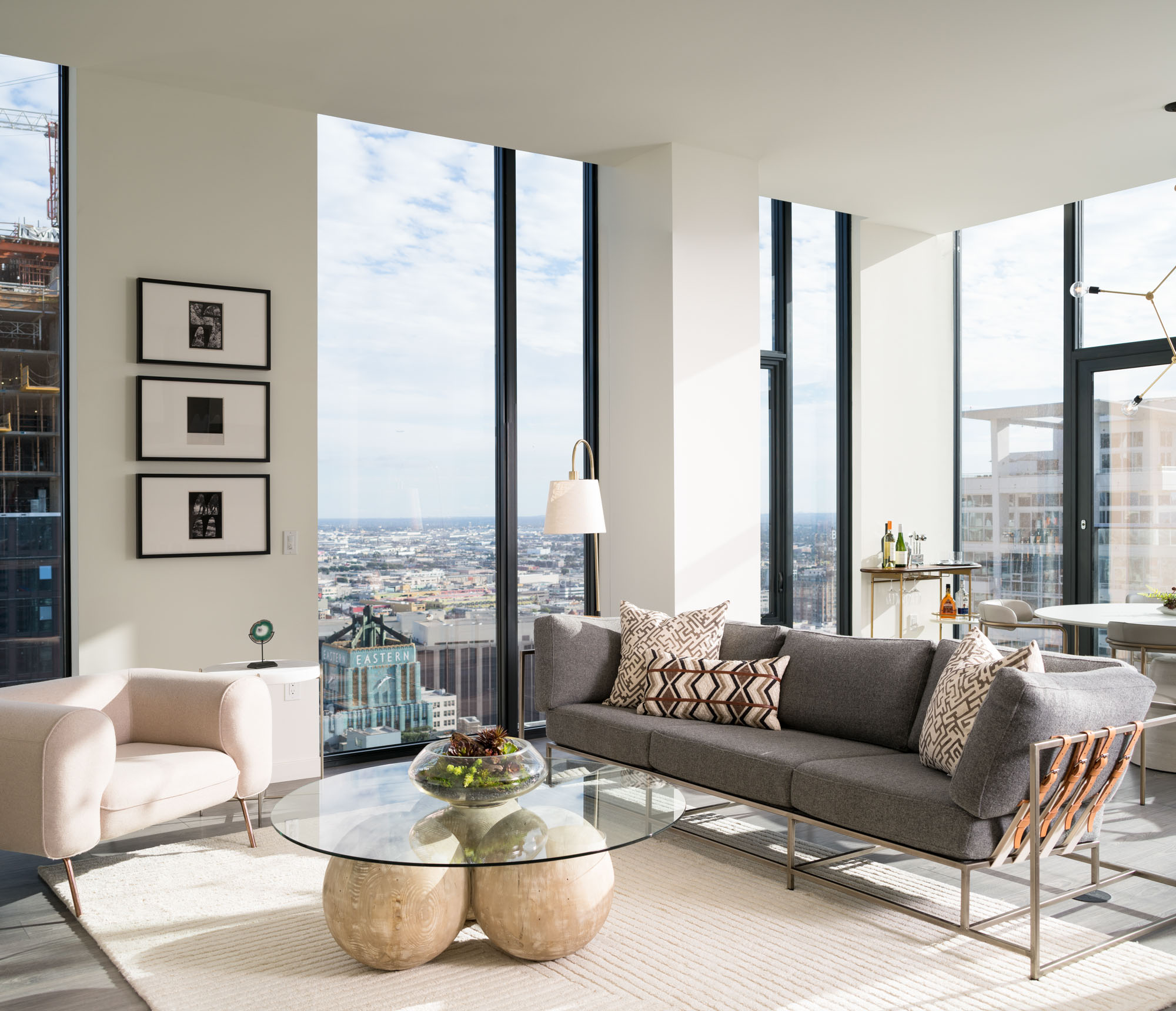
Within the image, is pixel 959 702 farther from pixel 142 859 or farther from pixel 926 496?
pixel 926 496

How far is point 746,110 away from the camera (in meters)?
5.01

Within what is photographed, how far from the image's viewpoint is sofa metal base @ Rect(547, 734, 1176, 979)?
277cm

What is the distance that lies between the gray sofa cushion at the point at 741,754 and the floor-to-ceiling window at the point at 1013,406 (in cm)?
400

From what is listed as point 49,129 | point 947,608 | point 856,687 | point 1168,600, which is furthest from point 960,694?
point 49,129

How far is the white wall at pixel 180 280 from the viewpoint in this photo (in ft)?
14.7

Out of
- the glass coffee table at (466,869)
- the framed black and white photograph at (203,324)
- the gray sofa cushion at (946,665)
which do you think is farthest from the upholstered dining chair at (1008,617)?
the framed black and white photograph at (203,324)

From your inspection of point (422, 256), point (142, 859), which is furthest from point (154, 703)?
point (422, 256)

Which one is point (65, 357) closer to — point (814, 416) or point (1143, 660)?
point (814, 416)

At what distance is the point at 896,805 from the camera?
3.04 meters

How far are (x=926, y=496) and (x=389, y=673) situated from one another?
166 inches

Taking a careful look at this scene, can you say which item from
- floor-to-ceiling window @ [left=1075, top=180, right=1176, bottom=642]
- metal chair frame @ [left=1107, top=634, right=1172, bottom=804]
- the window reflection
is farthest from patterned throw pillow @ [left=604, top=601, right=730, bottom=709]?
floor-to-ceiling window @ [left=1075, top=180, right=1176, bottom=642]

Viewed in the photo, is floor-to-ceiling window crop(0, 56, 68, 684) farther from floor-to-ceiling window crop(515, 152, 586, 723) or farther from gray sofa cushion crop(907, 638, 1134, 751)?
gray sofa cushion crop(907, 638, 1134, 751)

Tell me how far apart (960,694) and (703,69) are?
296 cm

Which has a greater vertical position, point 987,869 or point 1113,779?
point 1113,779
